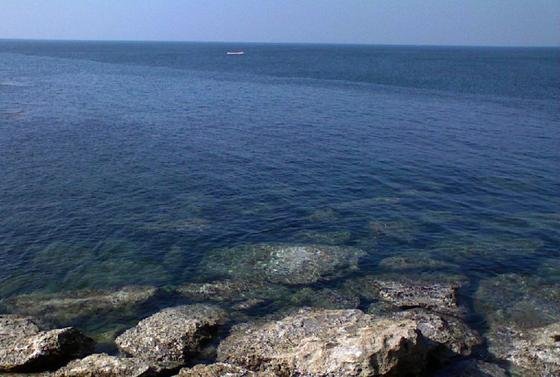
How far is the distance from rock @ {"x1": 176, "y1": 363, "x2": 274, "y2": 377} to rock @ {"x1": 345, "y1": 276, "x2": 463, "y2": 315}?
1149 cm

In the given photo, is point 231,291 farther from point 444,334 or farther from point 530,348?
point 530,348

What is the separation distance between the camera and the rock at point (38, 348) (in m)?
22.4

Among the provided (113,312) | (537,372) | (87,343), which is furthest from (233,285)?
(537,372)

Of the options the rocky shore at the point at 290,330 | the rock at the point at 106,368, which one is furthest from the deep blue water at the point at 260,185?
the rock at the point at 106,368

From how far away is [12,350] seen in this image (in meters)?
23.0

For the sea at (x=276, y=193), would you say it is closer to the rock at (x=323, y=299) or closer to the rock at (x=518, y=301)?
the rock at (x=518, y=301)

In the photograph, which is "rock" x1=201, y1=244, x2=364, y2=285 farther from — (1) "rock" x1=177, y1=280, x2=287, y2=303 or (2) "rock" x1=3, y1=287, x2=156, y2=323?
(2) "rock" x1=3, y1=287, x2=156, y2=323

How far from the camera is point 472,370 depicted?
76.9 feet

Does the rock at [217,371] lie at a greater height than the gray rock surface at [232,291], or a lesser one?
greater

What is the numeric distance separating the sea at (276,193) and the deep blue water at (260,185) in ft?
0.69

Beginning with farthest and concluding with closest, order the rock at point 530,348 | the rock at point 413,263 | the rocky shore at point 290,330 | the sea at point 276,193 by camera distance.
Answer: the rock at point 413,263
the sea at point 276,193
the rock at point 530,348
the rocky shore at point 290,330

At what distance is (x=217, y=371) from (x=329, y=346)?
5.01 metres

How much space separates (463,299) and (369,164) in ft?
96.6

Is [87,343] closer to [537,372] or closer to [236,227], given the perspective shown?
[236,227]
